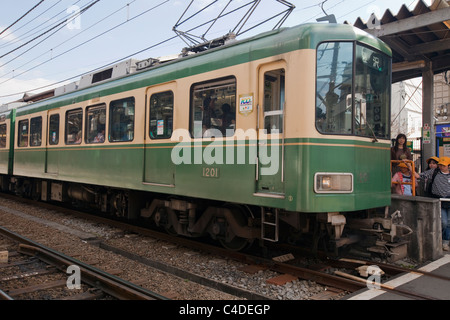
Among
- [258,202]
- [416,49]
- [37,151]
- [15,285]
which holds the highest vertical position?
[416,49]

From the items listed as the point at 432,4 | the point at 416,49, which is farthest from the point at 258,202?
the point at 416,49

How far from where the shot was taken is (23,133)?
12477 mm

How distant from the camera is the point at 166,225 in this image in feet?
24.1

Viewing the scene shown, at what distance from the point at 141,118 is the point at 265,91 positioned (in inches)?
113

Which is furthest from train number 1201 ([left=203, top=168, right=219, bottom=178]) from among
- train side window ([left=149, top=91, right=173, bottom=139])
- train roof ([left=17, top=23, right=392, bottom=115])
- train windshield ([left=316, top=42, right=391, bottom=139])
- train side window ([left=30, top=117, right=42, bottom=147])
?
train side window ([left=30, top=117, right=42, bottom=147])

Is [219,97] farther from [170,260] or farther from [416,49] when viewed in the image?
[416,49]

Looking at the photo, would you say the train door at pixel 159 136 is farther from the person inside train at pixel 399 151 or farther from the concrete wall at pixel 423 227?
the person inside train at pixel 399 151

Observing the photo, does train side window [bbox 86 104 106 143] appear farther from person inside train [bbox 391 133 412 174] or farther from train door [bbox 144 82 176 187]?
person inside train [bbox 391 133 412 174]

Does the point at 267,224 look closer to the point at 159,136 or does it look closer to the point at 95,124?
the point at 159,136

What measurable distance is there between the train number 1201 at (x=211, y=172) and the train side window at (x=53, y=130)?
5.94 m

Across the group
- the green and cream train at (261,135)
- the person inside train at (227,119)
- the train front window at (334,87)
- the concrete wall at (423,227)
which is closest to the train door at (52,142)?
the green and cream train at (261,135)

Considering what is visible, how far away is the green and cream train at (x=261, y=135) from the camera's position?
481 centimetres

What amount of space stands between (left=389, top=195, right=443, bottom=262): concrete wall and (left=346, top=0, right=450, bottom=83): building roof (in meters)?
3.81
